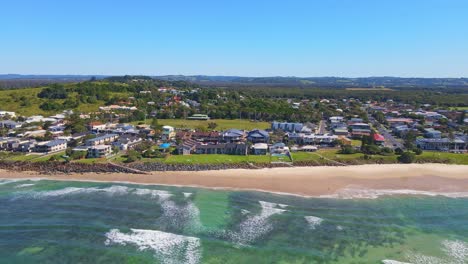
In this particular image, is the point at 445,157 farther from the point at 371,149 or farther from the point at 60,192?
the point at 60,192

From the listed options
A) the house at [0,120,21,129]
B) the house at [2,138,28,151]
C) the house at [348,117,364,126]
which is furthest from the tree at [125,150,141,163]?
the house at [348,117,364,126]

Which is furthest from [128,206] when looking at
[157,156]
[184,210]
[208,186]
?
[157,156]

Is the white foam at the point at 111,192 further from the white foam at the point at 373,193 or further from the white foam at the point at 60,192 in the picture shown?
the white foam at the point at 373,193

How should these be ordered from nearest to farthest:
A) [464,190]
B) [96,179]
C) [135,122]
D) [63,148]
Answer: [464,190] → [96,179] → [63,148] → [135,122]

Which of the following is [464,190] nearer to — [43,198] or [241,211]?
[241,211]

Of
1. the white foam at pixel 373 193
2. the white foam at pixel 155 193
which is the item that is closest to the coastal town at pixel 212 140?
the white foam at pixel 155 193

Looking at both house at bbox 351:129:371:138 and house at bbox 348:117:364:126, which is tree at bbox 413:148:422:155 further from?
house at bbox 348:117:364:126
